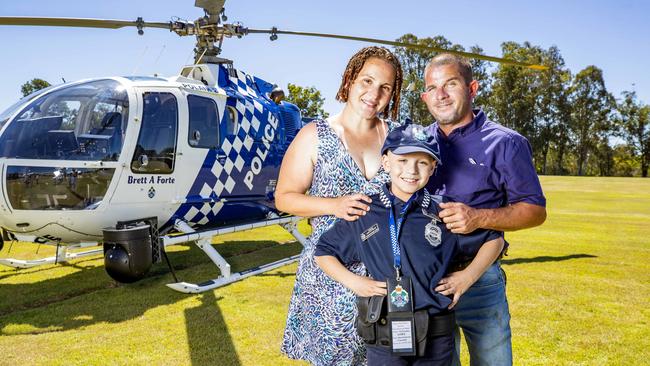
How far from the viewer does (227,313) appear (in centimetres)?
492

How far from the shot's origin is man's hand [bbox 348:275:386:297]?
1.82m

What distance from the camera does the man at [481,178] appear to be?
2.12 metres

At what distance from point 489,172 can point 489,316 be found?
2.21ft

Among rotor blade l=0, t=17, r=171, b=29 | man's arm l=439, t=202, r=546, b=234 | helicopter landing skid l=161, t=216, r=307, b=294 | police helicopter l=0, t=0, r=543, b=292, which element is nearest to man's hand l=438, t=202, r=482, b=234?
man's arm l=439, t=202, r=546, b=234

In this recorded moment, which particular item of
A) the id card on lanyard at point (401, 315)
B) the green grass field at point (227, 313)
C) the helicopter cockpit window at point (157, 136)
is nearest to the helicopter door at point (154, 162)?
the helicopter cockpit window at point (157, 136)

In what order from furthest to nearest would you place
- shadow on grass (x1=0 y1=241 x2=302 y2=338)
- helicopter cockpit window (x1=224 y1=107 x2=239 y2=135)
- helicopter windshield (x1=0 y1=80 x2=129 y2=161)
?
1. helicopter cockpit window (x1=224 y1=107 x2=239 y2=135)
2. helicopter windshield (x1=0 y1=80 x2=129 y2=161)
3. shadow on grass (x1=0 y1=241 x2=302 y2=338)

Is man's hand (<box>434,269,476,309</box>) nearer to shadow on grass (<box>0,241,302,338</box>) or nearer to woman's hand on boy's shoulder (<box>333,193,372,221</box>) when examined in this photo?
woman's hand on boy's shoulder (<box>333,193,372,221</box>)

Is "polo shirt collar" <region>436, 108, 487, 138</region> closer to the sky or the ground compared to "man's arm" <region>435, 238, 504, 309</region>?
closer to the sky

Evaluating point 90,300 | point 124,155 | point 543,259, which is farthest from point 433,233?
point 543,259

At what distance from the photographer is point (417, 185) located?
1.87 metres

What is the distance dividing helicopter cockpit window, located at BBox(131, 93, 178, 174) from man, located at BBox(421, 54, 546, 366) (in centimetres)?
391

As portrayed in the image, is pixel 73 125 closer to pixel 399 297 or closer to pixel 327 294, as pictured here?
pixel 327 294

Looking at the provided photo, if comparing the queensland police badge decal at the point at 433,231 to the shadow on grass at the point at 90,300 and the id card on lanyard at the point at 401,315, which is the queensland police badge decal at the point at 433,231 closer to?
the id card on lanyard at the point at 401,315

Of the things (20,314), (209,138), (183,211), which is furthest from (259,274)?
(20,314)
